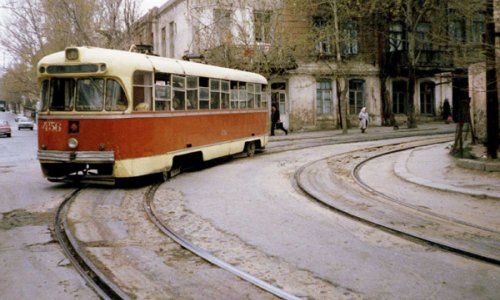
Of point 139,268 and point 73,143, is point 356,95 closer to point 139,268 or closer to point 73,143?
point 73,143

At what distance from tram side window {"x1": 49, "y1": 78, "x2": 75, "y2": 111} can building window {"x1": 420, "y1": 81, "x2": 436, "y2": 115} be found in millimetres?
31963

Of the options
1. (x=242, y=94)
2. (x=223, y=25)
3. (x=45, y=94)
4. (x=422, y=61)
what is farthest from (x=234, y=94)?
(x=422, y=61)

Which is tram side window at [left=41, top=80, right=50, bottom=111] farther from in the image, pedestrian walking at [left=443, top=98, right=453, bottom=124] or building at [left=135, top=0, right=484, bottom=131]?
pedestrian walking at [left=443, top=98, right=453, bottom=124]

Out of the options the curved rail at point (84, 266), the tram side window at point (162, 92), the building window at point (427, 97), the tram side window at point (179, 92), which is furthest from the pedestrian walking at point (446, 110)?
the curved rail at point (84, 266)

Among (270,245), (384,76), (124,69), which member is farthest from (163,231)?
(384,76)

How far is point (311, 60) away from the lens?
33.3m

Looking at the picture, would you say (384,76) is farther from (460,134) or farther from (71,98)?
(71,98)

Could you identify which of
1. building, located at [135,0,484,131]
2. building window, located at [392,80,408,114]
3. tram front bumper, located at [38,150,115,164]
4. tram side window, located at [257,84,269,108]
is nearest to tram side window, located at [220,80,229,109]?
tram side window, located at [257,84,269,108]

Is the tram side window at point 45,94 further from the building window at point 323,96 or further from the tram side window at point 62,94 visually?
the building window at point 323,96

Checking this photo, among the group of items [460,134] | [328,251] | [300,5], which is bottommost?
[328,251]

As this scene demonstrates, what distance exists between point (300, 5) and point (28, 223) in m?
24.6

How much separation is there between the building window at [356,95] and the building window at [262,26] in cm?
903

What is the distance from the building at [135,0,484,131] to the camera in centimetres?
2833

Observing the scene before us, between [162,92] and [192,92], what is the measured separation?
5.05ft
